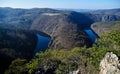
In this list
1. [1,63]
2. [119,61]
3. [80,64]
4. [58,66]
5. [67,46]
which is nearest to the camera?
[119,61]

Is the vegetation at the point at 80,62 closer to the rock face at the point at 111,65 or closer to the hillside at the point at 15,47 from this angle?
the rock face at the point at 111,65

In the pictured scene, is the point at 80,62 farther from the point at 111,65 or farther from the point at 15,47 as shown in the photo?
the point at 15,47

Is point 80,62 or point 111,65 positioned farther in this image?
point 80,62

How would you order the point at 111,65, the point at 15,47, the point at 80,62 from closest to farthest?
the point at 111,65, the point at 80,62, the point at 15,47

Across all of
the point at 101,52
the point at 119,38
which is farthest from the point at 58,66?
the point at 119,38

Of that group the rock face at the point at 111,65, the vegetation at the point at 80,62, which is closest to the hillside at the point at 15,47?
the vegetation at the point at 80,62

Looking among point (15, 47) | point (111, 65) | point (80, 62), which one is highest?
point (111, 65)

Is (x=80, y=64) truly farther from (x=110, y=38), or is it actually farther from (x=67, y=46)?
(x=67, y=46)

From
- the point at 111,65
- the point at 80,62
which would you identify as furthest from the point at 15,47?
the point at 111,65

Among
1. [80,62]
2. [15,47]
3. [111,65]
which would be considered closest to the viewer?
[111,65]

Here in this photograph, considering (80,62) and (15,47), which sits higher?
(80,62)

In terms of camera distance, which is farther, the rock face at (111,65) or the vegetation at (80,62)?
the vegetation at (80,62)
